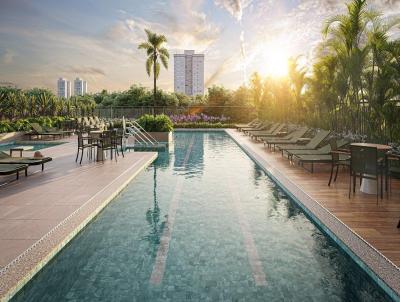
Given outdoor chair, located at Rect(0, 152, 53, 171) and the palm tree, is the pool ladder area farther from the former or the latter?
the palm tree

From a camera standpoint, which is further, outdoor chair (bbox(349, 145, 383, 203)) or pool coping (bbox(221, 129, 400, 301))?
outdoor chair (bbox(349, 145, 383, 203))

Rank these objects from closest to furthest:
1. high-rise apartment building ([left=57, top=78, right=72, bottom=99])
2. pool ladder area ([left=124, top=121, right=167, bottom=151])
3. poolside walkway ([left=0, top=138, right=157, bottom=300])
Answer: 1. poolside walkway ([left=0, top=138, right=157, bottom=300])
2. pool ladder area ([left=124, top=121, right=167, bottom=151])
3. high-rise apartment building ([left=57, top=78, right=72, bottom=99])

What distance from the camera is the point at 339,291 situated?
11.1 feet

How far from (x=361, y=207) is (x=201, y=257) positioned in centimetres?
270

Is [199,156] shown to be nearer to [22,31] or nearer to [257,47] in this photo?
[257,47]

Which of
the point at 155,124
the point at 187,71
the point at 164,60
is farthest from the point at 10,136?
the point at 187,71

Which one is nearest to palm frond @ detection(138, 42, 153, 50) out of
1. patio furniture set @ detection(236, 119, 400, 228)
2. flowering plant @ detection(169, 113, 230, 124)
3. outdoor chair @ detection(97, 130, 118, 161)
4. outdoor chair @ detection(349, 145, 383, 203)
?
flowering plant @ detection(169, 113, 230, 124)

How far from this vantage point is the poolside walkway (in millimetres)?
3665

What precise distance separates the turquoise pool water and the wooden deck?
39 centimetres

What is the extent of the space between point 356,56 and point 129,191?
6.96 meters

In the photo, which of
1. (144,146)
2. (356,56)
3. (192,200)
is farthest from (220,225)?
(144,146)

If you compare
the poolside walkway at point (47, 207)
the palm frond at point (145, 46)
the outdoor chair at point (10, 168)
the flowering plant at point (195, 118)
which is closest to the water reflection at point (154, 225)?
the poolside walkway at point (47, 207)

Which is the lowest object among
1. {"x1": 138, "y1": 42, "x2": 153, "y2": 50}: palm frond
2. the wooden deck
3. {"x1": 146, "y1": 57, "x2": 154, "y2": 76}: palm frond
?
the wooden deck

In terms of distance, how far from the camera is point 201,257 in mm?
4156
